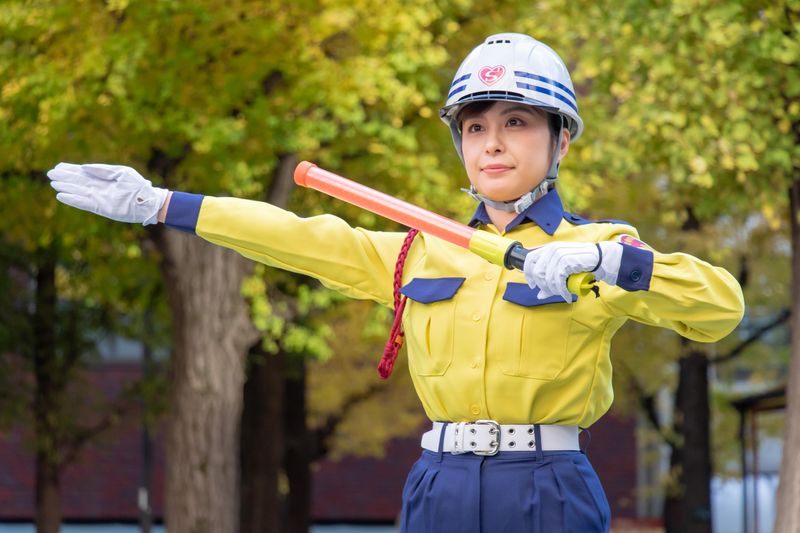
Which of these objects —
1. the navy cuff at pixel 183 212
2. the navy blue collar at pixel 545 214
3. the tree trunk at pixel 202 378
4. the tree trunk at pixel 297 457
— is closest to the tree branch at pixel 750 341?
the tree trunk at pixel 297 457

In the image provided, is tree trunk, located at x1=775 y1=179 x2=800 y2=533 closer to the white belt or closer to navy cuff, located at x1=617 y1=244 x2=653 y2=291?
the white belt

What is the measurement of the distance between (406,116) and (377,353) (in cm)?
827

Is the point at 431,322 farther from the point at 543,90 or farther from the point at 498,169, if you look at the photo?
the point at 543,90

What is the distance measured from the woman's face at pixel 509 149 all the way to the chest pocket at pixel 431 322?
340 mm

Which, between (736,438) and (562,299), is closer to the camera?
(562,299)

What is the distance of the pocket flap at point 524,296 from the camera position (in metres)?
4.21

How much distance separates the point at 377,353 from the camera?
73.6 ft

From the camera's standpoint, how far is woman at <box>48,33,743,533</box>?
418cm

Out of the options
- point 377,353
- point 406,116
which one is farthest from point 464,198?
point 377,353

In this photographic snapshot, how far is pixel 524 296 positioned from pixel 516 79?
0.67 meters

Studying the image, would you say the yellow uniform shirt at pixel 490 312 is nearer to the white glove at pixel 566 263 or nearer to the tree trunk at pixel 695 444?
the white glove at pixel 566 263

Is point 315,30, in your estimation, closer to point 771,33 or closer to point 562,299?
point 771,33

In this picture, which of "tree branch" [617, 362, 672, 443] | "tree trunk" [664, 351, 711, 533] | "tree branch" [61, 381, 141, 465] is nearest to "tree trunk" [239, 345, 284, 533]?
"tree branch" [61, 381, 141, 465]

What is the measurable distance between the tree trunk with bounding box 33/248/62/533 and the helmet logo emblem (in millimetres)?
14120
